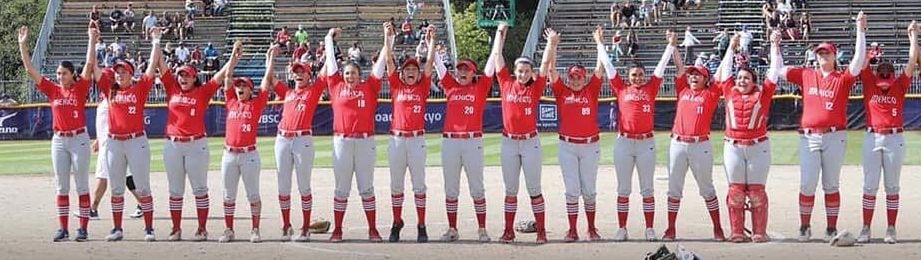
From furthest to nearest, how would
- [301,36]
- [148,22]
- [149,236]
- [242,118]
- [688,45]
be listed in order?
[148,22]
[301,36]
[688,45]
[149,236]
[242,118]

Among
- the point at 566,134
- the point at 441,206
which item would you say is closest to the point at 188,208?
the point at 441,206

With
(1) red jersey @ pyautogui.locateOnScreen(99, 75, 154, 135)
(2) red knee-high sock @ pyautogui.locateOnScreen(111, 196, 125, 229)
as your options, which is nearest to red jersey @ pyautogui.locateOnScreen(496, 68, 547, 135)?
(1) red jersey @ pyautogui.locateOnScreen(99, 75, 154, 135)

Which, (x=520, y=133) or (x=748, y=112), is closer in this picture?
(x=748, y=112)

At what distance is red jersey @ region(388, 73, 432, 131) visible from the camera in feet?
48.8

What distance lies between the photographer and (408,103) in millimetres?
14945

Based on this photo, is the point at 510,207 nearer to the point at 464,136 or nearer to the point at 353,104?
the point at 464,136

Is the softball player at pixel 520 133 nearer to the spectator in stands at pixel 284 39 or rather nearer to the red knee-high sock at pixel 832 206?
the red knee-high sock at pixel 832 206

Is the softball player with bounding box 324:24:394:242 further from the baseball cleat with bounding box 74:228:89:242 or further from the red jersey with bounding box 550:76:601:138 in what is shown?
the baseball cleat with bounding box 74:228:89:242

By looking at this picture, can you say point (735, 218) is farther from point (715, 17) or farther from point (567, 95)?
point (715, 17)

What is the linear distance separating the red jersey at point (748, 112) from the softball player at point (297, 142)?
4450 mm

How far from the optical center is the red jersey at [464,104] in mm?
14766

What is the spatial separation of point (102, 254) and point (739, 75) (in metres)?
6.86

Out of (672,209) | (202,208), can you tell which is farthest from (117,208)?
(672,209)

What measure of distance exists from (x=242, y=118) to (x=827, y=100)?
244 inches
